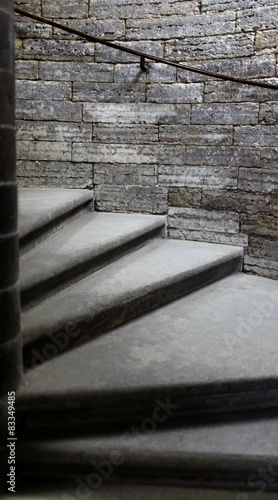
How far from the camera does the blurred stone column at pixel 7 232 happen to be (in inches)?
53.0

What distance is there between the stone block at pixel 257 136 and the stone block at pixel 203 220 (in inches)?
17.3

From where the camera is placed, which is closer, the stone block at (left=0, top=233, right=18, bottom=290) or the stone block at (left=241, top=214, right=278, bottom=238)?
the stone block at (left=0, top=233, right=18, bottom=290)

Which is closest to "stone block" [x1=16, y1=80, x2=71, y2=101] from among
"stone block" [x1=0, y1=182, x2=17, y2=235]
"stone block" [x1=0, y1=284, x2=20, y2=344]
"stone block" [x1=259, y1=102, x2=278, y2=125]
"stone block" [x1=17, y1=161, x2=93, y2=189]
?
"stone block" [x1=17, y1=161, x2=93, y2=189]

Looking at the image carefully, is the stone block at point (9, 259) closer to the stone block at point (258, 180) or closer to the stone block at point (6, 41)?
the stone block at point (6, 41)

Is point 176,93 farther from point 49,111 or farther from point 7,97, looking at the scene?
point 7,97

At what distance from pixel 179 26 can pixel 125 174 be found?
3.22 feet

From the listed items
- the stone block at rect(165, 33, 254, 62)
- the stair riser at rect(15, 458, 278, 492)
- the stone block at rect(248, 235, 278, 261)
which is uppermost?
the stone block at rect(165, 33, 254, 62)

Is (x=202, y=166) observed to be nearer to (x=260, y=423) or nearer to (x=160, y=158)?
(x=160, y=158)

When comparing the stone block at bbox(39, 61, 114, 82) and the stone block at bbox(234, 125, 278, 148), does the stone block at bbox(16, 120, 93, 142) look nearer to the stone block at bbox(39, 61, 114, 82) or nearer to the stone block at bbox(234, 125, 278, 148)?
the stone block at bbox(39, 61, 114, 82)

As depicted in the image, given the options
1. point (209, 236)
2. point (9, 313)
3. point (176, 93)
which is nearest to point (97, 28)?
point (176, 93)

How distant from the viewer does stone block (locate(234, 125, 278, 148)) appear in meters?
2.74

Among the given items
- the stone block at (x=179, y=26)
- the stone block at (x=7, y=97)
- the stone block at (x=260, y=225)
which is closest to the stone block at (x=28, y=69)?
the stone block at (x=179, y=26)

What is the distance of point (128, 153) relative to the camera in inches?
121

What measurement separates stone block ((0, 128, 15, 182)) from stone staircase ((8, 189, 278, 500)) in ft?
1.78
